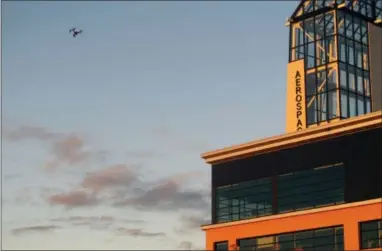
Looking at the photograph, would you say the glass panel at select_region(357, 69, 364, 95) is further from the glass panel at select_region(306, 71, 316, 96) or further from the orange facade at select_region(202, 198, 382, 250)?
the orange facade at select_region(202, 198, 382, 250)

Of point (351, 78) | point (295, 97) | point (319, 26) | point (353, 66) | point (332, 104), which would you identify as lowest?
point (332, 104)

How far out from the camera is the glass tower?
354 feet

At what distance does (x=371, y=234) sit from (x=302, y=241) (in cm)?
894

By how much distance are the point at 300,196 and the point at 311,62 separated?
2742 centimetres

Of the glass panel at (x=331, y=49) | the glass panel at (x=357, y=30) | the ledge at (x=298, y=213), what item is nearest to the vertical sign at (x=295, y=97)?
the glass panel at (x=331, y=49)

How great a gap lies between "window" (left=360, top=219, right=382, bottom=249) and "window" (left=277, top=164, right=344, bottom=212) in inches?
171

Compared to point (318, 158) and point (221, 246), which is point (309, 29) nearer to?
point (318, 158)

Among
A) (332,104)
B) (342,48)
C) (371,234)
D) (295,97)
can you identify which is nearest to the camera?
(371,234)

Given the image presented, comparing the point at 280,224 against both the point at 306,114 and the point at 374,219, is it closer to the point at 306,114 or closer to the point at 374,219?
the point at 374,219

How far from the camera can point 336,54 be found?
108188mm

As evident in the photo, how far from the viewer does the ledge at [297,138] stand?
274ft

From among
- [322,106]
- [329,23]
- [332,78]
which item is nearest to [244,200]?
[322,106]

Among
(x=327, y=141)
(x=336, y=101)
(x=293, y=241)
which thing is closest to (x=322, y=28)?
(x=336, y=101)

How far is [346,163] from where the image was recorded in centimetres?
8481
